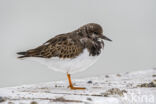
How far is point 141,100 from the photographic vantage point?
266 inches

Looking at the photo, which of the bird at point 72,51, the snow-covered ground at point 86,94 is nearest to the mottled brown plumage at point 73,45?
the bird at point 72,51

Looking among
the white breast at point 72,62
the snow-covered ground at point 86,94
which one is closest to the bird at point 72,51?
the white breast at point 72,62

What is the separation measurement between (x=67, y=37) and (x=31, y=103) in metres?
2.43

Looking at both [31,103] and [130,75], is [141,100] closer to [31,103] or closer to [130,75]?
[31,103]

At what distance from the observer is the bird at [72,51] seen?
7844 millimetres

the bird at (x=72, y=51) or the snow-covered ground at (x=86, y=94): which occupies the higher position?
the bird at (x=72, y=51)

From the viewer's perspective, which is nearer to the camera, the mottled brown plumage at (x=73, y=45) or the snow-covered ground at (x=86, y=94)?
the snow-covered ground at (x=86, y=94)

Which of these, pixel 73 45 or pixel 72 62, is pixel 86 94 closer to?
pixel 72 62

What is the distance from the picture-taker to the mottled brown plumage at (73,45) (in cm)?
789

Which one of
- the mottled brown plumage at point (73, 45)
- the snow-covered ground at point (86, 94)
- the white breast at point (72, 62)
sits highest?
the mottled brown plumage at point (73, 45)

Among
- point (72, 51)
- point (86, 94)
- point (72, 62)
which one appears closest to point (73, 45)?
point (72, 51)

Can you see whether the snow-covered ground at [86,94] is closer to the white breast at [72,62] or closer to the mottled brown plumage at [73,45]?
the white breast at [72,62]

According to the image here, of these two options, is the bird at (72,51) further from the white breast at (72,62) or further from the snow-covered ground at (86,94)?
the snow-covered ground at (86,94)

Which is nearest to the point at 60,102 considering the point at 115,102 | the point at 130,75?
the point at 115,102
